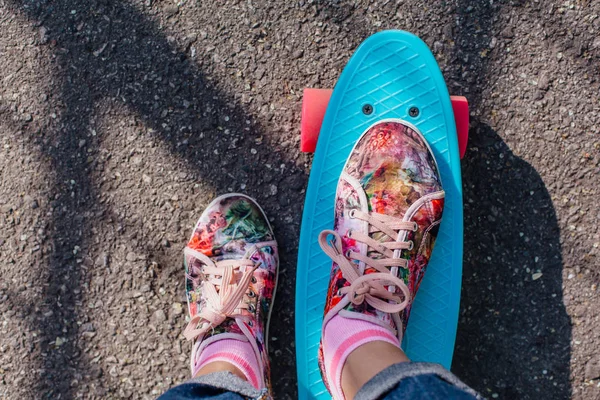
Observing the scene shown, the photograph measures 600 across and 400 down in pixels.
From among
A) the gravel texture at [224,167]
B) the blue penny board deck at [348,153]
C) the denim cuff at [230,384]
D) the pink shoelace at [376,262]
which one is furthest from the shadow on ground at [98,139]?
the denim cuff at [230,384]

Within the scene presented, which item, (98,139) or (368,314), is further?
(98,139)

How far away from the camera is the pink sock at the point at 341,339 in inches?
41.5

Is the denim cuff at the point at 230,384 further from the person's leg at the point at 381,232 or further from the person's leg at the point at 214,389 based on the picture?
the person's leg at the point at 381,232

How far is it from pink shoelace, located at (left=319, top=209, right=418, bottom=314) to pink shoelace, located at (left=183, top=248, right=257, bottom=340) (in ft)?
0.85

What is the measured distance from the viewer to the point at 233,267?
1306mm

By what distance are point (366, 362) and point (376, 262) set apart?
0.26 metres

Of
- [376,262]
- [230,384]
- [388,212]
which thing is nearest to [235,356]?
[230,384]

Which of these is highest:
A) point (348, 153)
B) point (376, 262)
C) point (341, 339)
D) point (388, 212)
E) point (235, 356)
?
point (348, 153)

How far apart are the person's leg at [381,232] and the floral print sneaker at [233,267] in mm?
199

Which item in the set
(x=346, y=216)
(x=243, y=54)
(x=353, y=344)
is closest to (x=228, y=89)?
(x=243, y=54)

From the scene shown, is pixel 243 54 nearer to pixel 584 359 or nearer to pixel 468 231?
pixel 468 231

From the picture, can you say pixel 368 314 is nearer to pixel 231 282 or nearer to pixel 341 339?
pixel 341 339

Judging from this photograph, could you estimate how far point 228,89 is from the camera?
1.34 metres

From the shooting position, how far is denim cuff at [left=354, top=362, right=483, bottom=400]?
2.87ft
